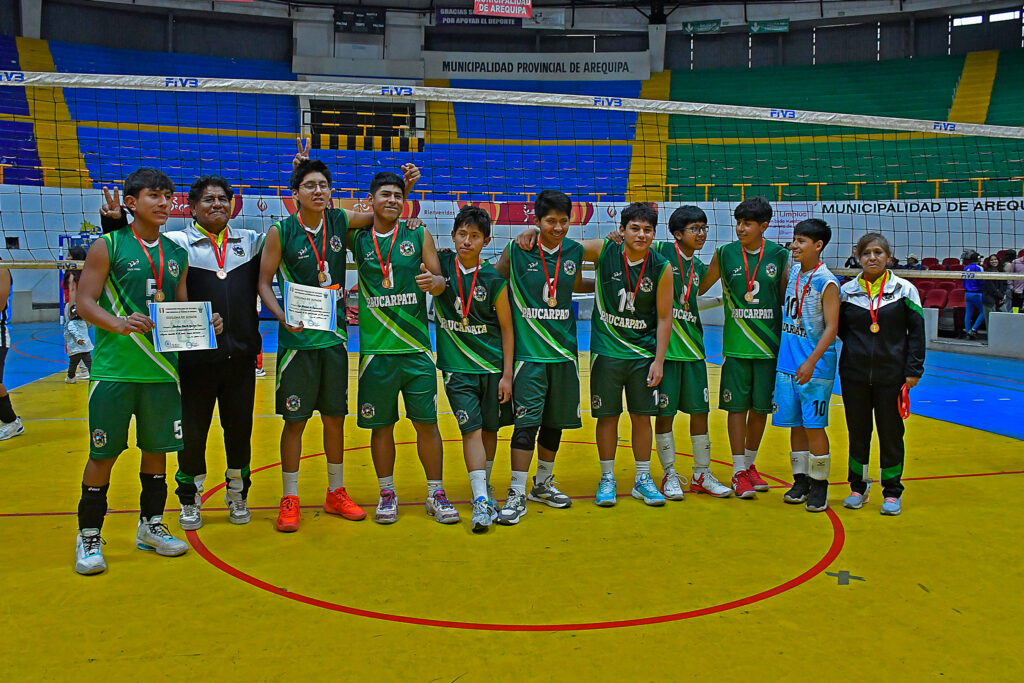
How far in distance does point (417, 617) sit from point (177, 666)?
91 centimetres

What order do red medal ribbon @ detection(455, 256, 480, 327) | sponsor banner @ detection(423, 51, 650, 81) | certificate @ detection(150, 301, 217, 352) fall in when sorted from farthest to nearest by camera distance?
sponsor banner @ detection(423, 51, 650, 81), red medal ribbon @ detection(455, 256, 480, 327), certificate @ detection(150, 301, 217, 352)

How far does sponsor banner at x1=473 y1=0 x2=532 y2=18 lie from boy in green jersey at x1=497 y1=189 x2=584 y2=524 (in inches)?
792

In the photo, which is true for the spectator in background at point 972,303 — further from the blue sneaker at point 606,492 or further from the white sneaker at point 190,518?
the white sneaker at point 190,518

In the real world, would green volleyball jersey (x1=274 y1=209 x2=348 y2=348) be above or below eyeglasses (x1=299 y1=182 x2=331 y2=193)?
below

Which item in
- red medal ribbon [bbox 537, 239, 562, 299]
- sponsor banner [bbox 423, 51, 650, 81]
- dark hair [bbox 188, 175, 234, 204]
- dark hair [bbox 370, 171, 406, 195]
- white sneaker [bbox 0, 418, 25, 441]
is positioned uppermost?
sponsor banner [bbox 423, 51, 650, 81]

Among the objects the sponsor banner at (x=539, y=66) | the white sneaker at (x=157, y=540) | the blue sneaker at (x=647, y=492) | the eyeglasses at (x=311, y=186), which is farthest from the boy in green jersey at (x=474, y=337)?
the sponsor banner at (x=539, y=66)

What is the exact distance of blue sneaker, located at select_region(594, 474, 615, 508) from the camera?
4758 mm

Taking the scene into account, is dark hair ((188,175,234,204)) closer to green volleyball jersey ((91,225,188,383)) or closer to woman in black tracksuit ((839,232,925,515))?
green volleyball jersey ((91,225,188,383))

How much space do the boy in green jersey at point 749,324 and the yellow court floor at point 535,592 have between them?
1.50 feet

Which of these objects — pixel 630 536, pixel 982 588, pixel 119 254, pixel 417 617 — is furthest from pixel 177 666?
pixel 982 588

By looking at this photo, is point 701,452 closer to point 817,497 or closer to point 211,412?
point 817,497

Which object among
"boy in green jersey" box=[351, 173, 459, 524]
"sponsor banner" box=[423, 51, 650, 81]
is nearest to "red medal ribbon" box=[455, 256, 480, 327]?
"boy in green jersey" box=[351, 173, 459, 524]

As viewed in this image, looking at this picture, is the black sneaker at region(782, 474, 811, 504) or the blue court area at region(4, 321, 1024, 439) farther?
the blue court area at region(4, 321, 1024, 439)

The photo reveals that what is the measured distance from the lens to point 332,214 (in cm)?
453
